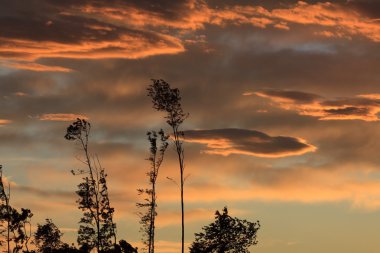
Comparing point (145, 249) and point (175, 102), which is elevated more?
point (175, 102)

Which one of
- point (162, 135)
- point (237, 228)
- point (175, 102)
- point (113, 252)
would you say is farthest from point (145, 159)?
point (237, 228)

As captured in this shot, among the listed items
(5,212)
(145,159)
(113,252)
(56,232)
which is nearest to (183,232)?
(145,159)

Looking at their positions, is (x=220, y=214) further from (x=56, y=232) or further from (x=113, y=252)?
(x=56, y=232)

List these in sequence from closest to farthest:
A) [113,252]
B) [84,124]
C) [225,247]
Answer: [84,124]
[113,252]
[225,247]

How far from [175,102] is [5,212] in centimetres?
3452

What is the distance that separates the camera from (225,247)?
95.9 m

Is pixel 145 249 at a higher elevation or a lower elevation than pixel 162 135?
lower

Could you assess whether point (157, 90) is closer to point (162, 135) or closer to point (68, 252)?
point (162, 135)

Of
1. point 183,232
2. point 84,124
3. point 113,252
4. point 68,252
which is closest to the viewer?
point 183,232

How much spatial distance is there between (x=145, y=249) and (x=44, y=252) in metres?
29.5

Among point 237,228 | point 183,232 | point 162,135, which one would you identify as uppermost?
point 162,135

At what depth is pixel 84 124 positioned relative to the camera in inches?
3083

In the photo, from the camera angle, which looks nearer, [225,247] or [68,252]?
[225,247]

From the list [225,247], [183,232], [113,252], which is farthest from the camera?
[225,247]
